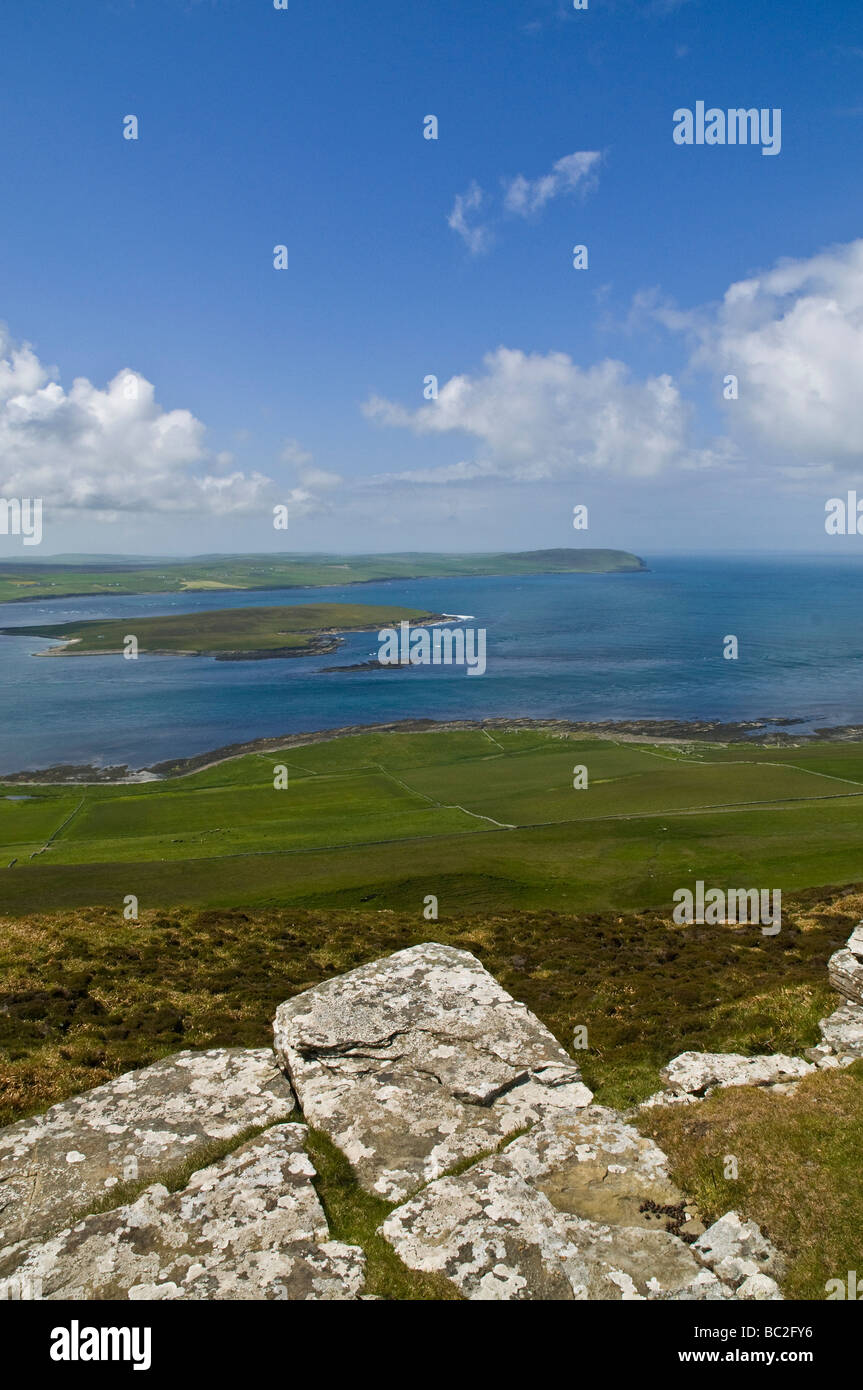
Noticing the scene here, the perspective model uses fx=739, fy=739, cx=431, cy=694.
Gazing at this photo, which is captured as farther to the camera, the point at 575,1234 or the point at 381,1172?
the point at 381,1172

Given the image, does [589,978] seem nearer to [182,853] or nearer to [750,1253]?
[750,1253]

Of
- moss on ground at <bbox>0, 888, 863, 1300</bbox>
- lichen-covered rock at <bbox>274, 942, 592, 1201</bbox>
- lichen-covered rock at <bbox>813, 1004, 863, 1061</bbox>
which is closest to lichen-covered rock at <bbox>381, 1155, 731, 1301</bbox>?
moss on ground at <bbox>0, 888, 863, 1300</bbox>

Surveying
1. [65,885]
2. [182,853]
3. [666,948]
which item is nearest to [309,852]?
[182,853]

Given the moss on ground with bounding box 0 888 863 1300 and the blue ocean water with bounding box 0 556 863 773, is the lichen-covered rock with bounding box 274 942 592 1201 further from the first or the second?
the blue ocean water with bounding box 0 556 863 773

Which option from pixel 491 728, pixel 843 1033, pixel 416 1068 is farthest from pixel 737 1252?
pixel 491 728

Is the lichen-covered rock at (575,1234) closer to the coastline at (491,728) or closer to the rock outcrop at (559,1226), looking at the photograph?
the rock outcrop at (559,1226)

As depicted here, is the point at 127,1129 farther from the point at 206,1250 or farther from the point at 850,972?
the point at 850,972

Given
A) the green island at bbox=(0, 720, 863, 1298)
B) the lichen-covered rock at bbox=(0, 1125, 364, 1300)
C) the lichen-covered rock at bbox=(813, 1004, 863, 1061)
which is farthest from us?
the lichen-covered rock at bbox=(813, 1004, 863, 1061)
